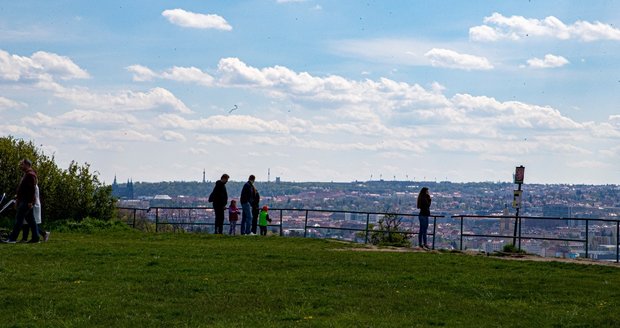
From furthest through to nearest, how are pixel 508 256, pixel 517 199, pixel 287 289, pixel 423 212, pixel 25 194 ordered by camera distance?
pixel 517 199 → pixel 423 212 → pixel 508 256 → pixel 25 194 → pixel 287 289

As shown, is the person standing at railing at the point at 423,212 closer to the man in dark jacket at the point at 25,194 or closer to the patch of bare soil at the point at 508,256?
the patch of bare soil at the point at 508,256

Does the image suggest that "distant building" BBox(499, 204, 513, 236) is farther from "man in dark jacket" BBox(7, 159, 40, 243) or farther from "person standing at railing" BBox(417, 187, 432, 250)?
"man in dark jacket" BBox(7, 159, 40, 243)

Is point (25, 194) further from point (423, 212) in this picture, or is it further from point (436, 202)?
point (436, 202)

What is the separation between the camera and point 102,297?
14.7 meters

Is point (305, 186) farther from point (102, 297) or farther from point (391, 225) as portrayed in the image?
point (102, 297)

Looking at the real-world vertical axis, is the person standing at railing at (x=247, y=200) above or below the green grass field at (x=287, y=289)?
above

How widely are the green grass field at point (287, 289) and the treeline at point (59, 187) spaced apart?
18.9 metres

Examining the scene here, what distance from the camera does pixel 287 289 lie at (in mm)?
15992

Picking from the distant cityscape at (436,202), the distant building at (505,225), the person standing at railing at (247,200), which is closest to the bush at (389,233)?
the distant cityscape at (436,202)

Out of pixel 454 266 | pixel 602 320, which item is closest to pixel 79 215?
pixel 454 266

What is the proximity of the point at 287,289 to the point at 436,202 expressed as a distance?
13356 cm

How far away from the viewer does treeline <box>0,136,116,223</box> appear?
41250mm

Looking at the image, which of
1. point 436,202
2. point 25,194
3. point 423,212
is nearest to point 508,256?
→ point 423,212

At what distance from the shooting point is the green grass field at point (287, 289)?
13.3 meters
